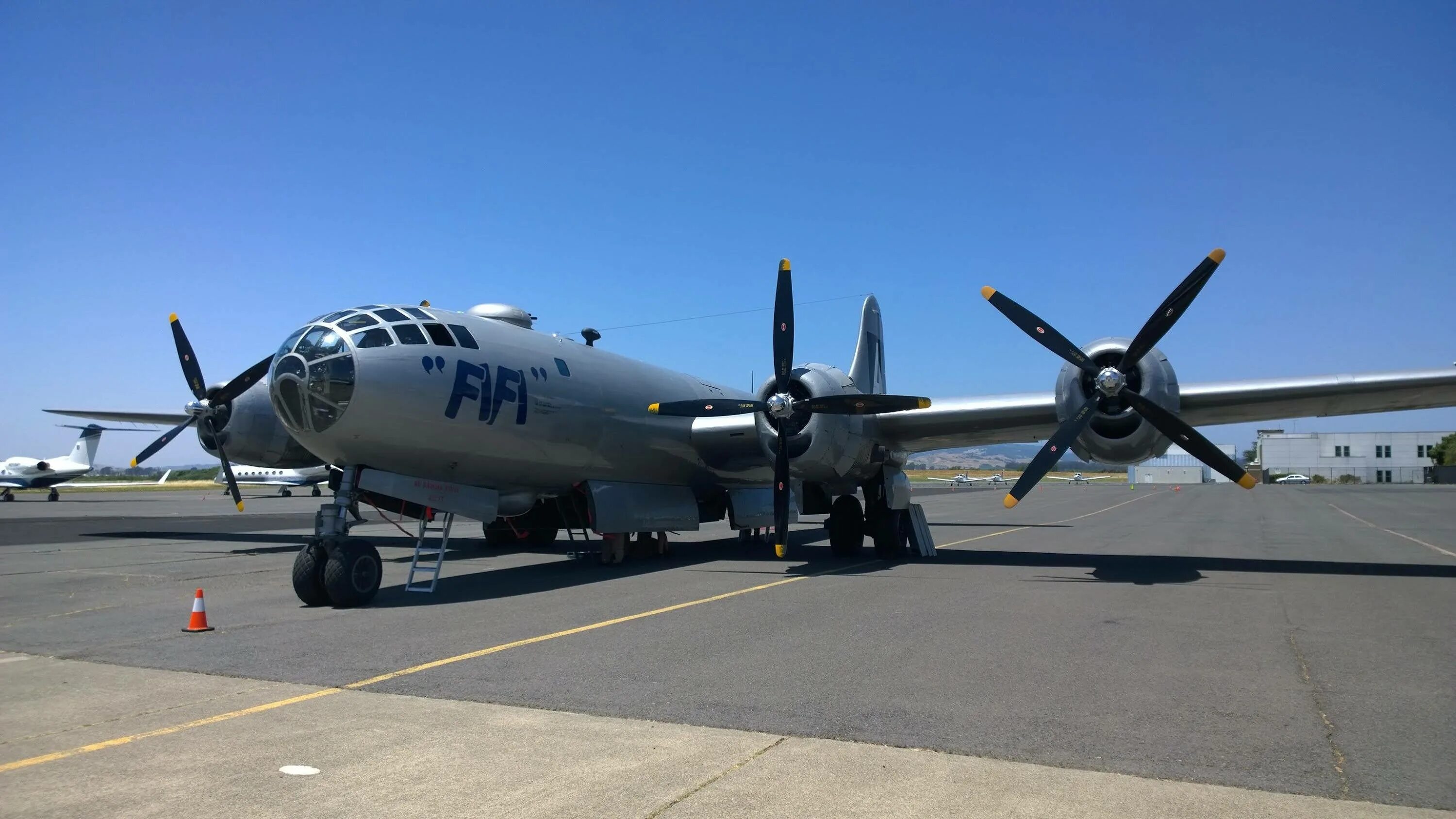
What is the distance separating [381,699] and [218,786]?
198 cm

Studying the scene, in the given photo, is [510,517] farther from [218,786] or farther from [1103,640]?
[218,786]

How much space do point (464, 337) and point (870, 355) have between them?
32.8 feet

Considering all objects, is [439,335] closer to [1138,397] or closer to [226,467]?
[226,467]

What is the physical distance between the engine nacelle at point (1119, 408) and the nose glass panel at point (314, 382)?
1082cm

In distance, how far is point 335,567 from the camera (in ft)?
38.0

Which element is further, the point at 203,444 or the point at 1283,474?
the point at 1283,474

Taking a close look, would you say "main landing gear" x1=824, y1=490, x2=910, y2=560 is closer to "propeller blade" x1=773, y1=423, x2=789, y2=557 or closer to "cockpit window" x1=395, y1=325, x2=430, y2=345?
"propeller blade" x1=773, y1=423, x2=789, y2=557

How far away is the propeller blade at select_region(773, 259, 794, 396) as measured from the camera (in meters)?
16.4

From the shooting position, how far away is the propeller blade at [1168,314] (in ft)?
47.4

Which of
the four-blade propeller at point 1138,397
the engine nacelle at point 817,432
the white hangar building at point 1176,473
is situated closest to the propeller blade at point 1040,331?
the four-blade propeller at point 1138,397

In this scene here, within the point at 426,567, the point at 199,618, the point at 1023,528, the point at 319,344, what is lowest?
the point at 1023,528

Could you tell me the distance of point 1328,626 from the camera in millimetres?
9844

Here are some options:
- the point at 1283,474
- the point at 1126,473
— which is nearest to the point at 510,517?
the point at 1283,474

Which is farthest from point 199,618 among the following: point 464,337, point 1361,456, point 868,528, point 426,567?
point 1361,456
